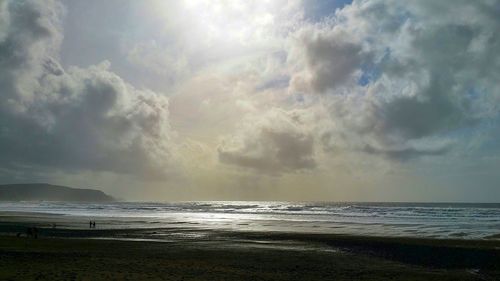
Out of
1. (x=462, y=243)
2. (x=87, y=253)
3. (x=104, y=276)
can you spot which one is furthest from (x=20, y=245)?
(x=462, y=243)

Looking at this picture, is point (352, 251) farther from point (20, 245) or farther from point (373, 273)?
point (20, 245)

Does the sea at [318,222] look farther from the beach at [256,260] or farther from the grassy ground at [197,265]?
the grassy ground at [197,265]

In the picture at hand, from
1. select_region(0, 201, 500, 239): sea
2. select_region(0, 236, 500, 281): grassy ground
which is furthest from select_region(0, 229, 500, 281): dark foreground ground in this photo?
select_region(0, 201, 500, 239): sea

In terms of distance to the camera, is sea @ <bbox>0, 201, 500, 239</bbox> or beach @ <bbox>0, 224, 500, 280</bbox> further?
sea @ <bbox>0, 201, 500, 239</bbox>

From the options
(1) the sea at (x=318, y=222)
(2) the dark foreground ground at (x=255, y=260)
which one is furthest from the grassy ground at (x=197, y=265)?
(1) the sea at (x=318, y=222)

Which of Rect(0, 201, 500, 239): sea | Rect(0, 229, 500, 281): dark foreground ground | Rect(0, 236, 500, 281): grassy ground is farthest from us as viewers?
Rect(0, 201, 500, 239): sea

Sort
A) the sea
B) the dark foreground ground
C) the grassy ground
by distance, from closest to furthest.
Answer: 1. the grassy ground
2. the dark foreground ground
3. the sea

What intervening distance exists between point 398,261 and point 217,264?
11.5m

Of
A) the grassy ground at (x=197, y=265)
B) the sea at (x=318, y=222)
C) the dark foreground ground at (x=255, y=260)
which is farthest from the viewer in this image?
the sea at (x=318, y=222)

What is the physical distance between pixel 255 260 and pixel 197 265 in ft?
13.9

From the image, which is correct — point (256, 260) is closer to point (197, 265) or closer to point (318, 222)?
point (197, 265)

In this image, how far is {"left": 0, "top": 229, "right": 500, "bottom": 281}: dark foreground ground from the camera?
18.4 metres

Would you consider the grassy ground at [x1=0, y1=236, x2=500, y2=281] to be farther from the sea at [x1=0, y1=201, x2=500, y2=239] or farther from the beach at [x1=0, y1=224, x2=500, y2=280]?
the sea at [x1=0, y1=201, x2=500, y2=239]

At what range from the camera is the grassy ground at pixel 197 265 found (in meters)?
17.8
